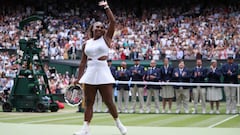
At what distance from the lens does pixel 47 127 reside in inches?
494

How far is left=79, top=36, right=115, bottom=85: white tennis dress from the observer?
10641mm

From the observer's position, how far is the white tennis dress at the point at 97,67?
1064cm

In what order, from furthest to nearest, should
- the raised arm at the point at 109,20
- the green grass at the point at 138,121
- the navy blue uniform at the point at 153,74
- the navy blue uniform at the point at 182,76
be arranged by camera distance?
the navy blue uniform at the point at 153,74 < the navy blue uniform at the point at 182,76 < the green grass at the point at 138,121 < the raised arm at the point at 109,20

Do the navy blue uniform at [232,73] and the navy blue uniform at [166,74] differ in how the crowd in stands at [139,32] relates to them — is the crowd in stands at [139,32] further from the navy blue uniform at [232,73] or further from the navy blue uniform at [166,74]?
the navy blue uniform at [232,73]

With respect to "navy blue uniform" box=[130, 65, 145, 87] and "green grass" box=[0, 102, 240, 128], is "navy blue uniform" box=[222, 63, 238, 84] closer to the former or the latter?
"green grass" box=[0, 102, 240, 128]

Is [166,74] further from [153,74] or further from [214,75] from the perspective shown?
[214,75]

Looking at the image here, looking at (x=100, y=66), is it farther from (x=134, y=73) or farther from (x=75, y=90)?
(x=134, y=73)

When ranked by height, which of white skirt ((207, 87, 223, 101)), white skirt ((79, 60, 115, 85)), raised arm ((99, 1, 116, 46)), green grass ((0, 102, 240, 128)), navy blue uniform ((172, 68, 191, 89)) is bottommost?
green grass ((0, 102, 240, 128))

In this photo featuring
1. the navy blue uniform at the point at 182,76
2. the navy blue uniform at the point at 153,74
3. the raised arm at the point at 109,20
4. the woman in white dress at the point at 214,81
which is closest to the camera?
the raised arm at the point at 109,20

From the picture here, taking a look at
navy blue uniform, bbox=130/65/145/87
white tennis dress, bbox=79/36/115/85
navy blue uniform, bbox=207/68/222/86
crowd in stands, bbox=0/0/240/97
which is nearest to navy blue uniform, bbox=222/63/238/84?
navy blue uniform, bbox=207/68/222/86

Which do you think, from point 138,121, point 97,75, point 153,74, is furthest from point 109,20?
point 153,74

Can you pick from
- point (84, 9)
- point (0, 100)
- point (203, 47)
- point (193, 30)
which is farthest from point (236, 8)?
point (0, 100)

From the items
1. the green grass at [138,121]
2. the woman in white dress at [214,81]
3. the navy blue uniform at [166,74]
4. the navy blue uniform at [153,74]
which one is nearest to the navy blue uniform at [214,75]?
the woman in white dress at [214,81]

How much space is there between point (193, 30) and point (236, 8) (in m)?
3.94
